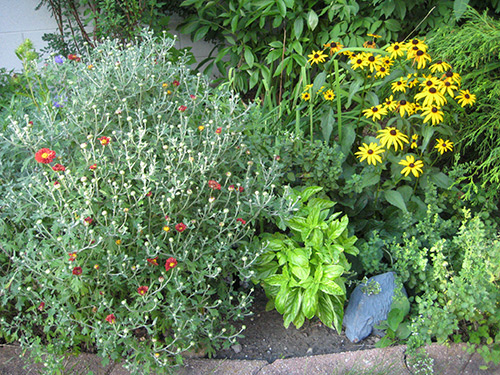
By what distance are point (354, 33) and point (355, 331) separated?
233cm

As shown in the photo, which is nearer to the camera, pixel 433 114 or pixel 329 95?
pixel 433 114

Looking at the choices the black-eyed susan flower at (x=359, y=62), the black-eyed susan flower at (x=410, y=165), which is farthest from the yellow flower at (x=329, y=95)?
the black-eyed susan flower at (x=410, y=165)

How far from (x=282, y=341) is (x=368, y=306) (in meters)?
0.39

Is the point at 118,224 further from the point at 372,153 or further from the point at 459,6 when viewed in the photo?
the point at 459,6

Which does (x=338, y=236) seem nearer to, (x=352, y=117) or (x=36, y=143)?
(x=352, y=117)

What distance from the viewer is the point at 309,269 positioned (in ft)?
6.36

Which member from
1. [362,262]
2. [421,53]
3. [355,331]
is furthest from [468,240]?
[421,53]

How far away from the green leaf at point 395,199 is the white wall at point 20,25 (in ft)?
8.55

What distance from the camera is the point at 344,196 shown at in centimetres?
250

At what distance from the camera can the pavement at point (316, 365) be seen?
70.2 inches

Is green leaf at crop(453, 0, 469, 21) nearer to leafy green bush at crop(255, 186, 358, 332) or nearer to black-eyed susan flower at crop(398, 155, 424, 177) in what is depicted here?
black-eyed susan flower at crop(398, 155, 424, 177)

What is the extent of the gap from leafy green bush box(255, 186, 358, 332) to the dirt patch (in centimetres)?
8

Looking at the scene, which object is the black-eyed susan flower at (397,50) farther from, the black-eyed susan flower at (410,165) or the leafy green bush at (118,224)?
the leafy green bush at (118,224)

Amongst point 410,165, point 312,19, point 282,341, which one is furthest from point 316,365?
point 312,19
